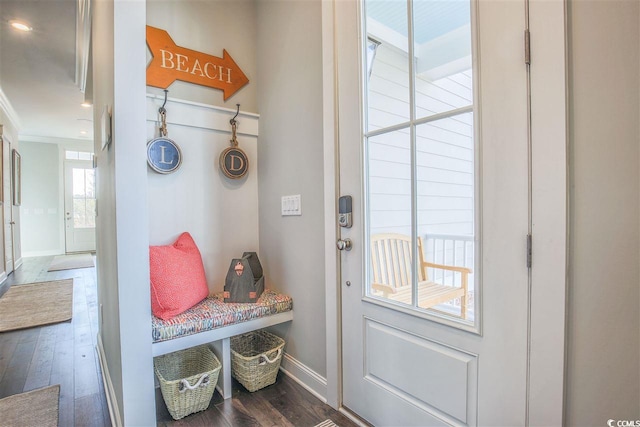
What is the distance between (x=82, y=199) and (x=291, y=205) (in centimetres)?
811

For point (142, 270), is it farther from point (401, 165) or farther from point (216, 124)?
point (401, 165)

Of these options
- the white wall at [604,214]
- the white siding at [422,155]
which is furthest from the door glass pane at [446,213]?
the white wall at [604,214]

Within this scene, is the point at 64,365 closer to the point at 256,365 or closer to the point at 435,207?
the point at 256,365

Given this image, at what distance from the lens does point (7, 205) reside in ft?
16.9

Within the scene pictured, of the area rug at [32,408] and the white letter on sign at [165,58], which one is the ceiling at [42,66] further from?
the area rug at [32,408]

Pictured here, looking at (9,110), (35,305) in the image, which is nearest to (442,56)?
(35,305)

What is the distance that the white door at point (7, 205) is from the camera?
194 inches

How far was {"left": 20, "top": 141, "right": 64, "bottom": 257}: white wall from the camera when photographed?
721cm

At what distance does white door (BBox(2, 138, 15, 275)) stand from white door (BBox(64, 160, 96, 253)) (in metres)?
2.24

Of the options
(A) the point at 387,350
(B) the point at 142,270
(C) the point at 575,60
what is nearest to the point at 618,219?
(C) the point at 575,60

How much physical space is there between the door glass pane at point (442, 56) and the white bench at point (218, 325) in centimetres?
127

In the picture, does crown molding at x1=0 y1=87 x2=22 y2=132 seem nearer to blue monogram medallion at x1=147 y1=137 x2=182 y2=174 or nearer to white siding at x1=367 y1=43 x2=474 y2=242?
blue monogram medallion at x1=147 y1=137 x2=182 y2=174

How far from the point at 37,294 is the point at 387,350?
14.8ft

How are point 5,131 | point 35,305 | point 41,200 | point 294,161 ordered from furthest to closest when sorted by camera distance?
point 41,200, point 5,131, point 35,305, point 294,161
